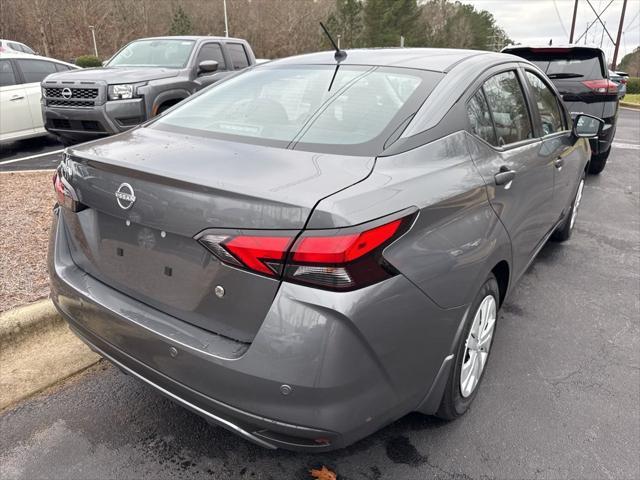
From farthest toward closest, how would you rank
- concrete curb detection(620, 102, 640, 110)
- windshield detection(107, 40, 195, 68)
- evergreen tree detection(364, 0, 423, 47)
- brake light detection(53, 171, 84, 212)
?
1. evergreen tree detection(364, 0, 423, 47)
2. concrete curb detection(620, 102, 640, 110)
3. windshield detection(107, 40, 195, 68)
4. brake light detection(53, 171, 84, 212)

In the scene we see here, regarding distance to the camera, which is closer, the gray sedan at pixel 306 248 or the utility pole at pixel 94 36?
the gray sedan at pixel 306 248

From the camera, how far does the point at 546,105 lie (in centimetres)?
359

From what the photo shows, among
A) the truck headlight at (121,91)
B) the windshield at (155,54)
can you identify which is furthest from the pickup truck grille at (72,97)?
the windshield at (155,54)

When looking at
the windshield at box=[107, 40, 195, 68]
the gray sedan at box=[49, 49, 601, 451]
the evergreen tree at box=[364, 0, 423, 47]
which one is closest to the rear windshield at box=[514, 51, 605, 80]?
the windshield at box=[107, 40, 195, 68]

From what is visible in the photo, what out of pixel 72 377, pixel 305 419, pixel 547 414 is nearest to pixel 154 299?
pixel 305 419

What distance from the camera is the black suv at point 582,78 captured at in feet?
22.9

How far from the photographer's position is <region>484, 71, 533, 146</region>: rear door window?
2.69 meters

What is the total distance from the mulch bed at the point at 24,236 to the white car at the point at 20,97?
2.35 metres

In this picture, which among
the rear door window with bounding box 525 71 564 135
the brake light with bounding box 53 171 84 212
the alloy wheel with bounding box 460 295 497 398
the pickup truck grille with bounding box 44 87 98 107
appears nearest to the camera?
the brake light with bounding box 53 171 84 212

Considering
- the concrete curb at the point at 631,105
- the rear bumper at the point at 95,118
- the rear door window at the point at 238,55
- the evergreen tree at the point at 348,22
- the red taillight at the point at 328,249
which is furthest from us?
the evergreen tree at the point at 348,22

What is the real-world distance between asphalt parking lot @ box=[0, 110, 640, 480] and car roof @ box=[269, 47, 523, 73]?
5.61 feet

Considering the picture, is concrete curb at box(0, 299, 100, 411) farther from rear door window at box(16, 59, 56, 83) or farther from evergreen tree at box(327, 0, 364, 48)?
evergreen tree at box(327, 0, 364, 48)

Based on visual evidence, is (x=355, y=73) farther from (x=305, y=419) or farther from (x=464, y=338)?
(x=305, y=419)

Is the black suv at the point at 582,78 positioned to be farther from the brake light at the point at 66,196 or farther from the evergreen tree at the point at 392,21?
the evergreen tree at the point at 392,21
